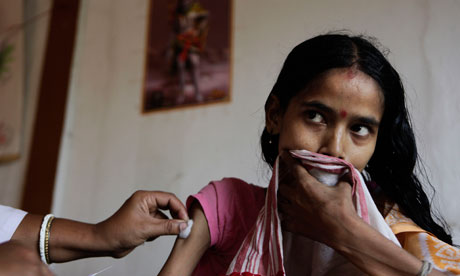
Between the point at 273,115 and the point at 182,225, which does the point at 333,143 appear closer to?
the point at 273,115

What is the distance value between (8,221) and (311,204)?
28.7 inches

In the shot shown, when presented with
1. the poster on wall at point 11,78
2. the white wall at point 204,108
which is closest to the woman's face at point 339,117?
the white wall at point 204,108

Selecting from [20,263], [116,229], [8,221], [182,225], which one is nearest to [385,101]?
[182,225]

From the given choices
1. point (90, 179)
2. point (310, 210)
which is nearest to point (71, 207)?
point (90, 179)

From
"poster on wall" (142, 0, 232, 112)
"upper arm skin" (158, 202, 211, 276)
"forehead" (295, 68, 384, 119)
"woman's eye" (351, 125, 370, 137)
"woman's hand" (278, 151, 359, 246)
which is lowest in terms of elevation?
"upper arm skin" (158, 202, 211, 276)

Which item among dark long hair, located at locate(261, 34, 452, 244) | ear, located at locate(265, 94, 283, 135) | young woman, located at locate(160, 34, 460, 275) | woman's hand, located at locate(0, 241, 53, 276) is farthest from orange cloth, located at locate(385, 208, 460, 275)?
woman's hand, located at locate(0, 241, 53, 276)

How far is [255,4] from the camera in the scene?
1.63m

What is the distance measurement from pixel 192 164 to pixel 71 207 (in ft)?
2.29

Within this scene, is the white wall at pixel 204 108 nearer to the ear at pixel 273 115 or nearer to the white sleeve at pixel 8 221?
the ear at pixel 273 115

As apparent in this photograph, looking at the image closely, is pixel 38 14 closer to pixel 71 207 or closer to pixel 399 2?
pixel 71 207

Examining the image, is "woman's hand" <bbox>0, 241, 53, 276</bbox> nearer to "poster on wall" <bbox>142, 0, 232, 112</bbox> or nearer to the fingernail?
the fingernail

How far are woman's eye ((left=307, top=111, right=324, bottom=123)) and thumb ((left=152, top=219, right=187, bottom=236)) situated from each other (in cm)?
38

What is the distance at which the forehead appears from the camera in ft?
2.93

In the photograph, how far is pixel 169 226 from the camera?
0.90m
